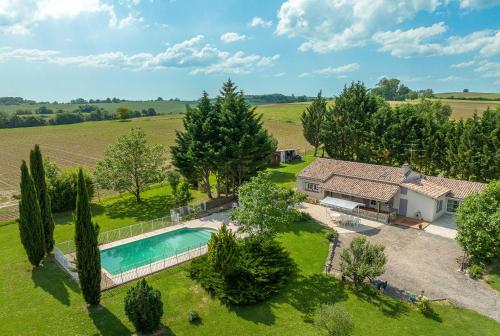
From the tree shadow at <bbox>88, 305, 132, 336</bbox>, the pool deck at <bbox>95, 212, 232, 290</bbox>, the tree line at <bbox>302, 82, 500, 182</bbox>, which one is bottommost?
the tree shadow at <bbox>88, 305, 132, 336</bbox>

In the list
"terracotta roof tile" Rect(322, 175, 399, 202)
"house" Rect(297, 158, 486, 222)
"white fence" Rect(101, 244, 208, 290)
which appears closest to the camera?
"white fence" Rect(101, 244, 208, 290)

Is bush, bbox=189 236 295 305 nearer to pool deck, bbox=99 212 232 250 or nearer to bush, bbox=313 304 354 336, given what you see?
bush, bbox=313 304 354 336

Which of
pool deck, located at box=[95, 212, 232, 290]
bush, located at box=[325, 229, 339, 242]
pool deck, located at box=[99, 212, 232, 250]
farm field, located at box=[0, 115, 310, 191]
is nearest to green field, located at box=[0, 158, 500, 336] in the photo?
pool deck, located at box=[95, 212, 232, 290]

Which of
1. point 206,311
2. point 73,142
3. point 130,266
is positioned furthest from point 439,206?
point 73,142

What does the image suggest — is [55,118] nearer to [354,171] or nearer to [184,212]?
[184,212]

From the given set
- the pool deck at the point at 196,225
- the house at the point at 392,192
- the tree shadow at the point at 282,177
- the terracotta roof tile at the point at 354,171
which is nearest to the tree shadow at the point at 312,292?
the pool deck at the point at 196,225
